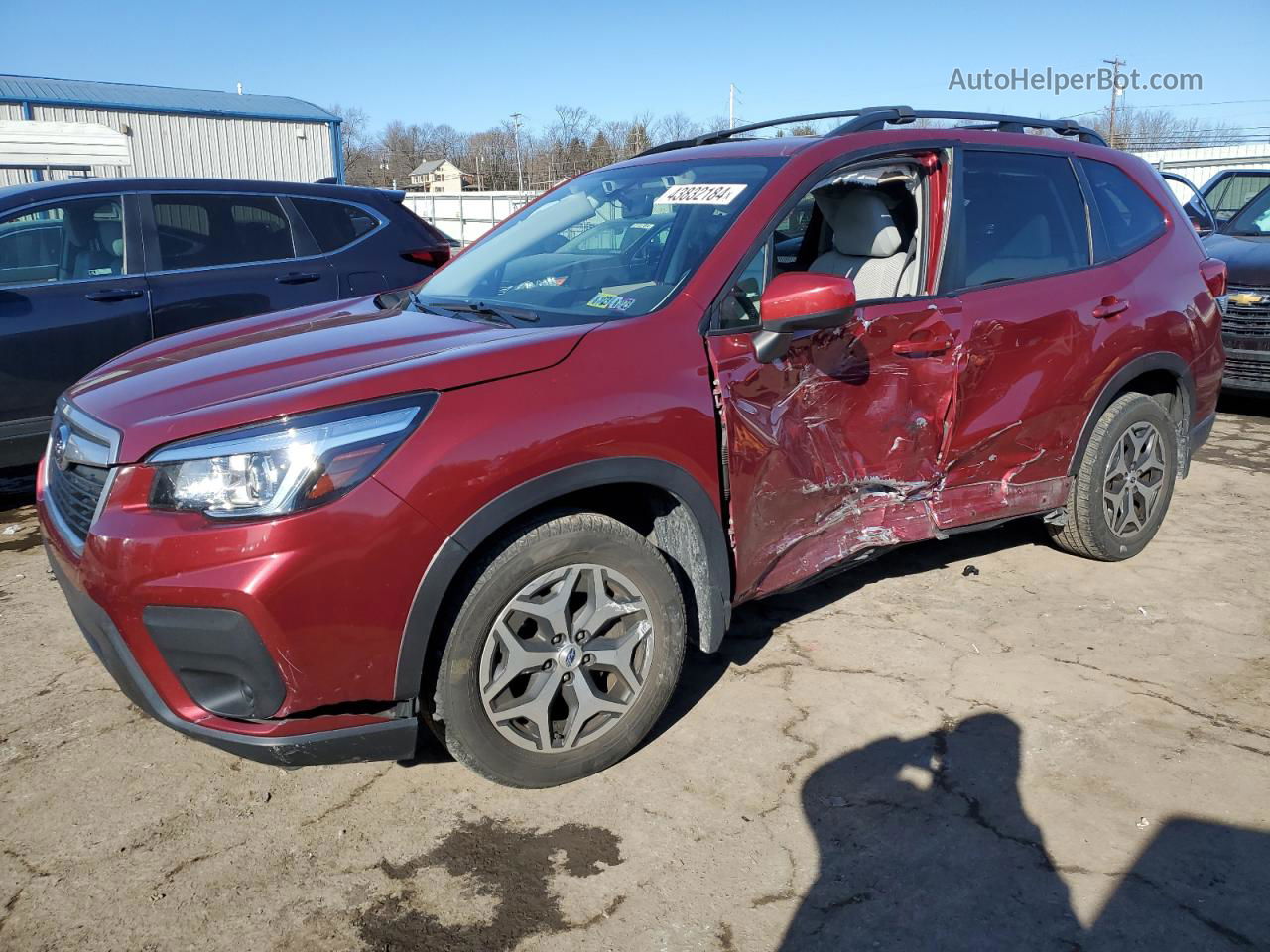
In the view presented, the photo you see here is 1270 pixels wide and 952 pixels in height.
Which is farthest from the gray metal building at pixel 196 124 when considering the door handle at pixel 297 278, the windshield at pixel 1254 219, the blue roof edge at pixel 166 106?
the windshield at pixel 1254 219

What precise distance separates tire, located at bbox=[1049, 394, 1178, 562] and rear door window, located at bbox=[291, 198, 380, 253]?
14.5 ft

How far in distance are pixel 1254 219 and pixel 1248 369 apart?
2086 mm

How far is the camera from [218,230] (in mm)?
5680

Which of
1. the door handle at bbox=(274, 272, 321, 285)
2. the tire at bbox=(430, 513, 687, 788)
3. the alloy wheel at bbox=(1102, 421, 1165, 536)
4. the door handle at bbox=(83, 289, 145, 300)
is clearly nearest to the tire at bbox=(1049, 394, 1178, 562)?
the alloy wheel at bbox=(1102, 421, 1165, 536)

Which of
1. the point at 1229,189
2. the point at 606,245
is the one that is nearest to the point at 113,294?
the point at 606,245

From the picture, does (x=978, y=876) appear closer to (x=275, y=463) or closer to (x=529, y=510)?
(x=529, y=510)

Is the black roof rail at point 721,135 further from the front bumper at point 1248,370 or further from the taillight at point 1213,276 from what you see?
the front bumper at point 1248,370

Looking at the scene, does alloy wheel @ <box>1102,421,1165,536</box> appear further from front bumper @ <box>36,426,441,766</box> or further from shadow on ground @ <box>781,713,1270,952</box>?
front bumper @ <box>36,426,441,766</box>

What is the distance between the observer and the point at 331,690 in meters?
2.35

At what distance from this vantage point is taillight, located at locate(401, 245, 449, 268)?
247 inches

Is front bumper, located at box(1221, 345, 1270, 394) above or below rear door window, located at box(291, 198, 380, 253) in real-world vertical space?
below

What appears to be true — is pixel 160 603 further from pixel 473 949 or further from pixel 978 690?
pixel 978 690

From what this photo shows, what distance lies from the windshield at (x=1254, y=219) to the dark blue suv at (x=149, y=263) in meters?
7.44

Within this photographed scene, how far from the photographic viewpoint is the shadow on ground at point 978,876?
225 centimetres
